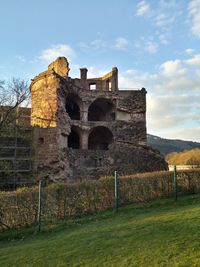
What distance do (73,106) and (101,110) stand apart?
3.32 m

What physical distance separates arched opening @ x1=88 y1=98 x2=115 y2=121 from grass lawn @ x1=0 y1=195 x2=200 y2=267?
73.7 feet

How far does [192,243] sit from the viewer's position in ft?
21.7

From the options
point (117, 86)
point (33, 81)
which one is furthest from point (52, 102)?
point (117, 86)

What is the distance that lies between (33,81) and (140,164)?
35.1ft

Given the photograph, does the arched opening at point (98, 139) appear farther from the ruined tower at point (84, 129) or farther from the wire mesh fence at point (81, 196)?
the wire mesh fence at point (81, 196)

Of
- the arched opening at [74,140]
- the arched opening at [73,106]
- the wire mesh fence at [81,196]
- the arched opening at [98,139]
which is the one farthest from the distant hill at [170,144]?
the wire mesh fence at [81,196]

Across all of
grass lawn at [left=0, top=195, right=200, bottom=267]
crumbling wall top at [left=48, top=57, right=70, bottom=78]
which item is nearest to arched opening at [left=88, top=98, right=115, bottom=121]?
crumbling wall top at [left=48, top=57, right=70, bottom=78]

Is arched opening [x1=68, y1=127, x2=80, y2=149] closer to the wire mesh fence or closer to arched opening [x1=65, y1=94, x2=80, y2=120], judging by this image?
arched opening [x1=65, y1=94, x2=80, y2=120]

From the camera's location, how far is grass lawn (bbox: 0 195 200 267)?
20.3 ft

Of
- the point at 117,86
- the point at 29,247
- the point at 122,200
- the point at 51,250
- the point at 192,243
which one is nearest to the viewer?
the point at 192,243

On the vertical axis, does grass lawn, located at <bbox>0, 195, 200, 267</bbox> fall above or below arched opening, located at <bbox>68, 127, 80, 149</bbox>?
below

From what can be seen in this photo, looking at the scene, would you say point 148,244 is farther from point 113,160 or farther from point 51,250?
point 113,160

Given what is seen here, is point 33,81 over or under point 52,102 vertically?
over

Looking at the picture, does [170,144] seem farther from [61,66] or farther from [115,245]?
[115,245]
